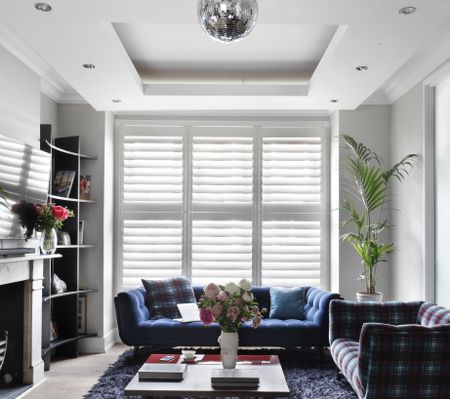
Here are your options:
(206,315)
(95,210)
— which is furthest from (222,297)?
(95,210)

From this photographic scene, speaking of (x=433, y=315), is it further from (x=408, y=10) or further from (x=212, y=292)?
(x=408, y=10)

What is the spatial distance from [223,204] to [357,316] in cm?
242

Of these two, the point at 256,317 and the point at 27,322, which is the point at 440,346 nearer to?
the point at 256,317

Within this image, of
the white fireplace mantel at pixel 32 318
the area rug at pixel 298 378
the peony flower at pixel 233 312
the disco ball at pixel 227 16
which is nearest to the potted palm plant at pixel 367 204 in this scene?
the area rug at pixel 298 378

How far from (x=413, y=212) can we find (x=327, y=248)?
1.37 metres

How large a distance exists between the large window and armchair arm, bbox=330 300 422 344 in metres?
1.86

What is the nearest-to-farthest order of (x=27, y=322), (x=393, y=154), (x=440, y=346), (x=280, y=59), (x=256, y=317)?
(x=440, y=346)
(x=256, y=317)
(x=27, y=322)
(x=280, y=59)
(x=393, y=154)

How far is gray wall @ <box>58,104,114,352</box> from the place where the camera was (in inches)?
242

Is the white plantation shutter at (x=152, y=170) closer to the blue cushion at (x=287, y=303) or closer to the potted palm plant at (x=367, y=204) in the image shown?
the blue cushion at (x=287, y=303)

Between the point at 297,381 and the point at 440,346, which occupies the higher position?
the point at 440,346

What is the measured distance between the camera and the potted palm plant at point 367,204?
5535 millimetres

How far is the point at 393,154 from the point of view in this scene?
6.12 meters

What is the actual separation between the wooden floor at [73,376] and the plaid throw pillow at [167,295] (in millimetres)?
642

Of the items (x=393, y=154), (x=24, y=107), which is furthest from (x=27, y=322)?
(x=393, y=154)
